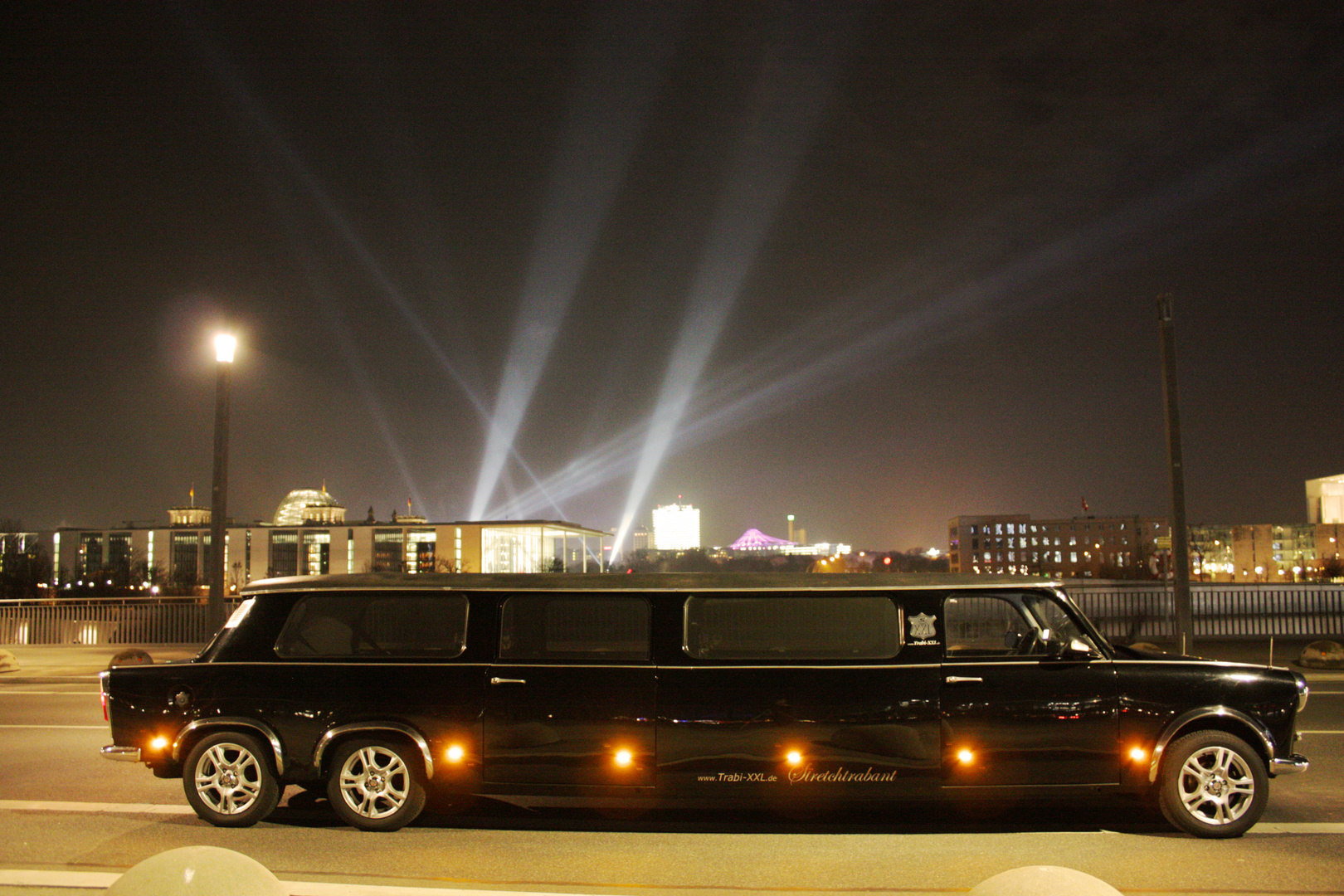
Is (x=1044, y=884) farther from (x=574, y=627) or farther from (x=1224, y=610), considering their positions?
(x=1224, y=610)

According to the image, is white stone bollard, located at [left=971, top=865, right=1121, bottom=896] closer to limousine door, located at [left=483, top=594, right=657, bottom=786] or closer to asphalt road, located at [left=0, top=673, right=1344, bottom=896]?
asphalt road, located at [left=0, top=673, right=1344, bottom=896]

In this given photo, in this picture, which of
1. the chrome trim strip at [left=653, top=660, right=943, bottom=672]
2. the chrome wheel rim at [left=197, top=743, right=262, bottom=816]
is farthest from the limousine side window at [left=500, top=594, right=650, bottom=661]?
the chrome wheel rim at [left=197, top=743, right=262, bottom=816]

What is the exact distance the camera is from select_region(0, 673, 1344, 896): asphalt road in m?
5.78

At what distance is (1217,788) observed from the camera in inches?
264

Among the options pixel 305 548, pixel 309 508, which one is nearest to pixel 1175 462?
pixel 305 548

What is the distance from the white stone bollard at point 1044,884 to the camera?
3426 millimetres

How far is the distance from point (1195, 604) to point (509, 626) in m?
19.3

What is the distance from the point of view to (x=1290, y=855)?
6.22 m

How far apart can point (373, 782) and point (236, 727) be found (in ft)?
3.68

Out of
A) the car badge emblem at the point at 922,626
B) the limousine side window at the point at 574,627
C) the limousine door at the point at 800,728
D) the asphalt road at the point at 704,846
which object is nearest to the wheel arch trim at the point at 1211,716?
the asphalt road at the point at 704,846

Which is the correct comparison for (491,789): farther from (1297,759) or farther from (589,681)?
(1297,759)

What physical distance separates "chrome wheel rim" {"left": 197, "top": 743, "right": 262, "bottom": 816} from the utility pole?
1310 cm

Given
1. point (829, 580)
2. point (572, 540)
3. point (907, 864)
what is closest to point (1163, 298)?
point (829, 580)

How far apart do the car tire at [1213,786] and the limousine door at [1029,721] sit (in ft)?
1.37
